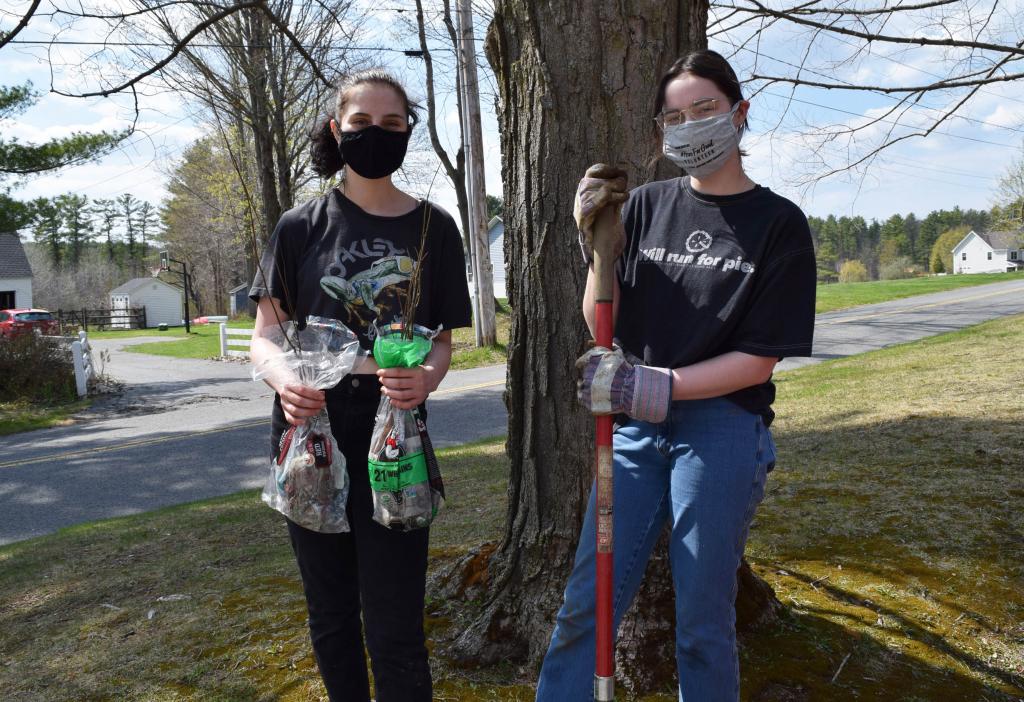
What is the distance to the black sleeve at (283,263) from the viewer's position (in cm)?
245

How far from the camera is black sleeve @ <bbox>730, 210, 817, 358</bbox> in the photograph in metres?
2.08

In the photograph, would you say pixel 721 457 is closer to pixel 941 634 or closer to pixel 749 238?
pixel 749 238

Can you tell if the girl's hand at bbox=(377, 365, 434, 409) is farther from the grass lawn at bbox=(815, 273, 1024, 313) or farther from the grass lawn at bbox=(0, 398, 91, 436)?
the grass lawn at bbox=(815, 273, 1024, 313)

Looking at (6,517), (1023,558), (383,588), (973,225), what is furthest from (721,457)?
(973,225)

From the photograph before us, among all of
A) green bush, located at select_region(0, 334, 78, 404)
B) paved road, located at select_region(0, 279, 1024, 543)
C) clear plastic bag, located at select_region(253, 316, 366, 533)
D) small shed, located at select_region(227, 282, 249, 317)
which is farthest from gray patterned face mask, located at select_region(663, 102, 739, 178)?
small shed, located at select_region(227, 282, 249, 317)

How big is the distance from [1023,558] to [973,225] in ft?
435

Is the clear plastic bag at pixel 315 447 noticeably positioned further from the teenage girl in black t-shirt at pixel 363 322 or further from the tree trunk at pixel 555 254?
the tree trunk at pixel 555 254

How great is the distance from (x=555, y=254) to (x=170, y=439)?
922 cm

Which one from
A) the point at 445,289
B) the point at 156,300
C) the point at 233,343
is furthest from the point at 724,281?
the point at 156,300

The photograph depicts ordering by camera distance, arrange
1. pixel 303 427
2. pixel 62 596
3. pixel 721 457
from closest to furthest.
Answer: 1. pixel 721 457
2. pixel 303 427
3. pixel 62 596

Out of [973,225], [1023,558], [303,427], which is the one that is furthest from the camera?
[973,225]

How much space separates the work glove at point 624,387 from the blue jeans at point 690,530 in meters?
0.12

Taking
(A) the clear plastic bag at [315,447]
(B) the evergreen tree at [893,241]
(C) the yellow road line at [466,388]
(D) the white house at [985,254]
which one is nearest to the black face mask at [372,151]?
(A) the clear plastic bag at [315,447]

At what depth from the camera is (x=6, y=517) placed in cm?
736
